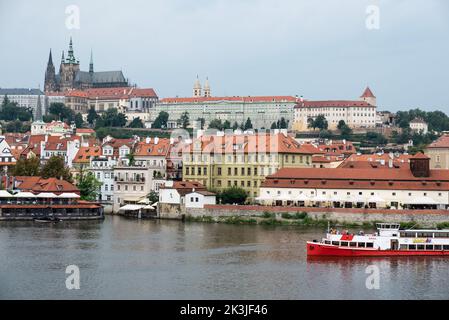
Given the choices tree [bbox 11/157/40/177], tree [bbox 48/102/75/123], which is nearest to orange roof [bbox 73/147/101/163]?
tree [bbox 11/157/40/177]

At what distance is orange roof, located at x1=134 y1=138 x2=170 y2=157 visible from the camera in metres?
62.4

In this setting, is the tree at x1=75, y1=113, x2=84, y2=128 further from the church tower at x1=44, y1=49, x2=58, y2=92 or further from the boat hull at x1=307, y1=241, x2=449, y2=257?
the boat hull at x1=307, y1=241, x2=449, y2=257

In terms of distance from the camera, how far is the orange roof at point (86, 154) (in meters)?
66.4

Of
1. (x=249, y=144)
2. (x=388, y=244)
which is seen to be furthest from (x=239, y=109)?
(x=388, y=244)

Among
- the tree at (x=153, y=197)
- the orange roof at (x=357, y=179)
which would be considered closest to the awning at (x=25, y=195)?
the tree at (x=153, y=197)

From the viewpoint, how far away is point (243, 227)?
4950 centimetres

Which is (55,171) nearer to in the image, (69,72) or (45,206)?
(45,206)

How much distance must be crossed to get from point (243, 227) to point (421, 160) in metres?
9.41

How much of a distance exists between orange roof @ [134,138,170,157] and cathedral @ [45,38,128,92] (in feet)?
377

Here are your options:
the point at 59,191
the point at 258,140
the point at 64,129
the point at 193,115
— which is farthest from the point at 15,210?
the point at 193,115

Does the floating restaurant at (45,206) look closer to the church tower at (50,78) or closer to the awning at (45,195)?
the awning at (45,195)

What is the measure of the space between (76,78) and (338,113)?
55671 mm

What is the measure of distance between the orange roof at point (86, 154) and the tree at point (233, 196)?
12836 millimetres

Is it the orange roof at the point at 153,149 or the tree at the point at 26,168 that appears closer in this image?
the tree at the point at 26,168
